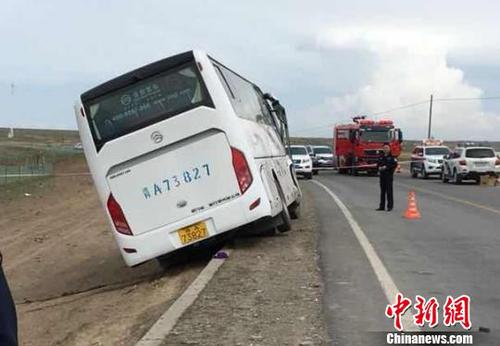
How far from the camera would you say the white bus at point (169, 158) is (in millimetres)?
10312

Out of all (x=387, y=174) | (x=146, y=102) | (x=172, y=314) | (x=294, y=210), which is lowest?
(x=294, y=210)

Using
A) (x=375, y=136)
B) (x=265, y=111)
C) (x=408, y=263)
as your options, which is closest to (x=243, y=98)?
(x=265, y=111)

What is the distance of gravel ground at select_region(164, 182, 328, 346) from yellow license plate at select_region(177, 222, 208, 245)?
1.83ft

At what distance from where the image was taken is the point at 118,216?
10.5 metres

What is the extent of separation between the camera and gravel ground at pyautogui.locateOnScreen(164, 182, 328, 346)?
6.10m

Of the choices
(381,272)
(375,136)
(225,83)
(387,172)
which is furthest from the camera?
(375,136)

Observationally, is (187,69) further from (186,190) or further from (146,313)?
(146,313)

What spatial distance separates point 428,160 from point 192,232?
1269 inches

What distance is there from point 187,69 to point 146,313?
153 inches

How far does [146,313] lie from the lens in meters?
8.17

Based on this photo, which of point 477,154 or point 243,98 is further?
point 477,154

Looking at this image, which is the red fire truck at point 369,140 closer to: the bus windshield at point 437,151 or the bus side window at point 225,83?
the bus windshield at point 437,151

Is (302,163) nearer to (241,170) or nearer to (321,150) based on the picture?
(321,150)

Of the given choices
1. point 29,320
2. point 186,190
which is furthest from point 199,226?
point 29,320
